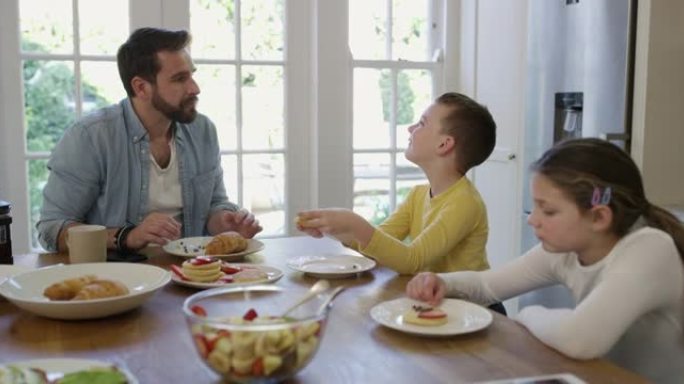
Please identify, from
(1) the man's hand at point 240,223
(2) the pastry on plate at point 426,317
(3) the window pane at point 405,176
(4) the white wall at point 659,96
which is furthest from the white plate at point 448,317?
(3) the window pane at point 405,176

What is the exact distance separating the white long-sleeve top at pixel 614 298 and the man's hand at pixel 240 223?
743mm

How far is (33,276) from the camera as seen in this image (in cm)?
136

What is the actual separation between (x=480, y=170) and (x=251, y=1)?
4.35 feet

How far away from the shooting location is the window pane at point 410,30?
3.32m

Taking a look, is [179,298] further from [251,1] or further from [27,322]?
[251,1]

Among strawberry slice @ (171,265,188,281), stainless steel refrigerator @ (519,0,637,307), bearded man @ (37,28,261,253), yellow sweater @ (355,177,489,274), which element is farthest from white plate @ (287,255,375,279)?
stainless steel refrigerator @ (519,0,637,307)

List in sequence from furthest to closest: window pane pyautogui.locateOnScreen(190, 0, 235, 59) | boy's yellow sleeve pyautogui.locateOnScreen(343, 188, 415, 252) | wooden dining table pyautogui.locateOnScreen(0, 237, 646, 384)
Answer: window pane pyautogui.locateOnScreen(190, 0, 235, 59) → boy's yellow sleeve pyautogui.locateOnScreen(343, 188, 415, 252) → wooden dining table pyautogui.locateOnScreen(0, 237, 646, 384)

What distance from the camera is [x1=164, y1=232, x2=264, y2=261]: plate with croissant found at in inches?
66.9

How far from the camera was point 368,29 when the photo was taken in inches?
128

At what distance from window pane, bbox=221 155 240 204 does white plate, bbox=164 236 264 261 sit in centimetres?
126

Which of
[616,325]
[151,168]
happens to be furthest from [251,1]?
[616,325]

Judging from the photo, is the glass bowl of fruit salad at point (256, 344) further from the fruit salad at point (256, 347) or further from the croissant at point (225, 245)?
the croissant at point (225, 245)

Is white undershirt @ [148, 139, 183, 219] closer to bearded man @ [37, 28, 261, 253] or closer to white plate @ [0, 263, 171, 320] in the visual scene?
bearded man @ [37, 28, 261, 253]

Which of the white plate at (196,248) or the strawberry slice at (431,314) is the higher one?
the strawberry slice at (431,314)
